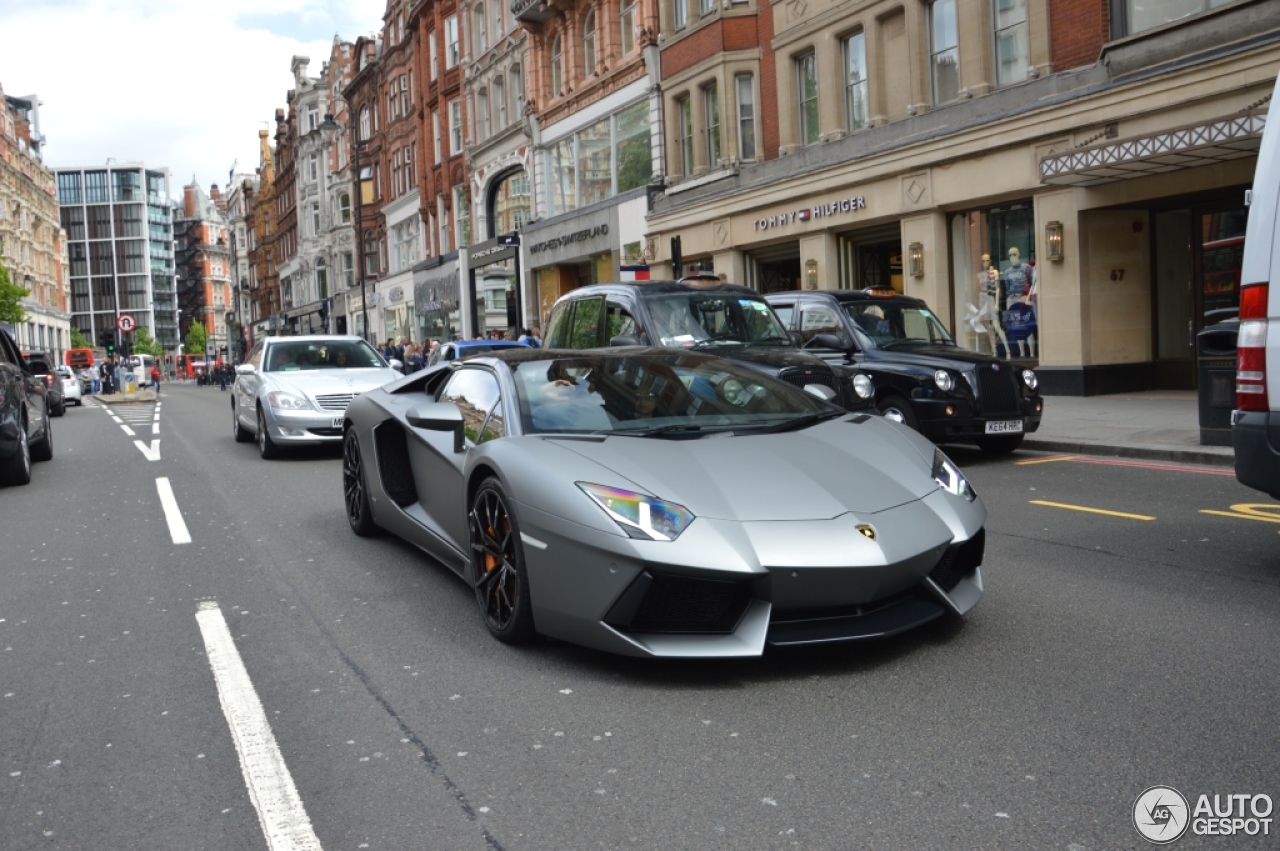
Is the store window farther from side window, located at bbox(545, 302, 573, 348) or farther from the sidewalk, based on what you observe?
side window, located at bbox(545, 302, 573, 348)

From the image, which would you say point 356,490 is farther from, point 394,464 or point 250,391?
point 250,391

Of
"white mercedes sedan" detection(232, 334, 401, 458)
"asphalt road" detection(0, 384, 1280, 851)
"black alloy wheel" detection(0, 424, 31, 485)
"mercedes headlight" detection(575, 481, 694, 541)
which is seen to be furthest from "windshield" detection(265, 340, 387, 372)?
"mercedes headlight" detection(575, 481, 694, 541)

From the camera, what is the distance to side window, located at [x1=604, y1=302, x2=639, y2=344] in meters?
11.9

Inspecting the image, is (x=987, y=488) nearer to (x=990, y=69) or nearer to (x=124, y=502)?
(x=124, y=502)

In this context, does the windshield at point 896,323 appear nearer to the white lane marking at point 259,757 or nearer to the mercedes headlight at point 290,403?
the mercedes headlight at point 290,403

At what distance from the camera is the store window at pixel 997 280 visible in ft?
65.2

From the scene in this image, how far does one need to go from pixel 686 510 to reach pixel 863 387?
7.11m

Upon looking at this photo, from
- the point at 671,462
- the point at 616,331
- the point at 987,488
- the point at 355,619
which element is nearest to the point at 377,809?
the point at 671,462

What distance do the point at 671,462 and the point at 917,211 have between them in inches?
709

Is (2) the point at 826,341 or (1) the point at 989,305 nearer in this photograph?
(2) the point at 826,341

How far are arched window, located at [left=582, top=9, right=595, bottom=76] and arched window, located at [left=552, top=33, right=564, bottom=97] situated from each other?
1.36 m

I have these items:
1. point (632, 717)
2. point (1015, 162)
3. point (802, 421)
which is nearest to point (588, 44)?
point (1015, 162)

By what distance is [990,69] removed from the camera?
798 inches

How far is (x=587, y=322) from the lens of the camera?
41.2ft
